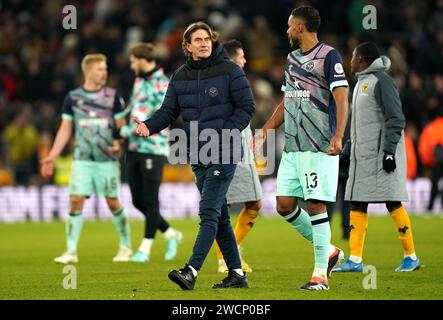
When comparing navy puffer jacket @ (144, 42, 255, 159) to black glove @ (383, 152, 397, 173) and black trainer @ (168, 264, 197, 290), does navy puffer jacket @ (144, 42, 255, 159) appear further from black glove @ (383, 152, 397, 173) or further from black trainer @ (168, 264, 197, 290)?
black glove @ (383, 152, 397, 173)

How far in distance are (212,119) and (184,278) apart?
1.46 metres

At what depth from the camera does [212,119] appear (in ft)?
32.9

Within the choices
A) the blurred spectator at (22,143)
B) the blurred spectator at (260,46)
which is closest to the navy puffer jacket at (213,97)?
the blurred spectator at (22,143)

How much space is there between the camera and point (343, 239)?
643 inches

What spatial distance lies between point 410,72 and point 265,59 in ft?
12.4

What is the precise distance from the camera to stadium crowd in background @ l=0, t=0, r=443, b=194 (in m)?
25.1

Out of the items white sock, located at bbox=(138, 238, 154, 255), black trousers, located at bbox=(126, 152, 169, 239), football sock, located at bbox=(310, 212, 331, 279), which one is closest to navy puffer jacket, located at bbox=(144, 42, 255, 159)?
football sock, located at bbox=(310, 212, 331, 279)

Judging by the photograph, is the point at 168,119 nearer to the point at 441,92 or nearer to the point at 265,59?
the point at 441,92

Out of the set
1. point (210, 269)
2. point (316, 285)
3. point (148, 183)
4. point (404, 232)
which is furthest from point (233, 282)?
point (148, 183)

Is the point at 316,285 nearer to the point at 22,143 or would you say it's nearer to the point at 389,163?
the point at 389,163

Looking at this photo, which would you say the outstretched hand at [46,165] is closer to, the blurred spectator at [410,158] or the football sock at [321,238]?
the football sock at [321,238]

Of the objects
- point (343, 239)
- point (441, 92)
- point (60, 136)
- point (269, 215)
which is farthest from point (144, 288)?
point (441, 92)

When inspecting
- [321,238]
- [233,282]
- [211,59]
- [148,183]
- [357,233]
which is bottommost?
[233,282]

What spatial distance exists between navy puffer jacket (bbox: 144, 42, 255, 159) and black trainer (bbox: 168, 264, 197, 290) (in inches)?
44.1
